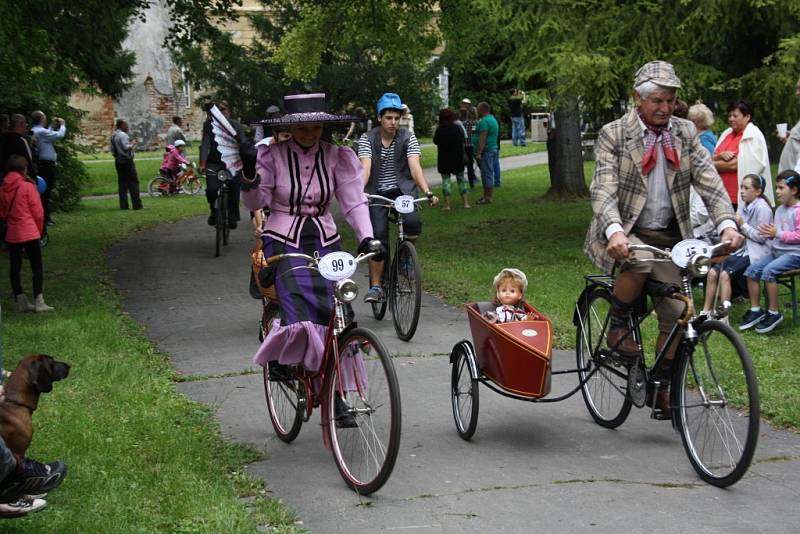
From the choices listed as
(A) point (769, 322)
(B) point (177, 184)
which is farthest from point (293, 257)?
(B) point (177, 184)

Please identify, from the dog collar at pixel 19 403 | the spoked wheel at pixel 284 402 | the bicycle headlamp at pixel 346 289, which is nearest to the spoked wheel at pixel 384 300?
the spoked wheel at pixel 284 402

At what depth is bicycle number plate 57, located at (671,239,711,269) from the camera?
19.8 feet

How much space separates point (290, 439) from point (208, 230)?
1389 centimetres

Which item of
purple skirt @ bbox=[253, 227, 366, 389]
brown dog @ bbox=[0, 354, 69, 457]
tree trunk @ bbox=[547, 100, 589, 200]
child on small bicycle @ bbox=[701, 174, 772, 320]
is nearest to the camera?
brown dog @ bbox=[0, 354, 69, 457]

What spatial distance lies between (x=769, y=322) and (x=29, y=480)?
22.4 feet

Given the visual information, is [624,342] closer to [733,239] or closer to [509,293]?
[509,293]

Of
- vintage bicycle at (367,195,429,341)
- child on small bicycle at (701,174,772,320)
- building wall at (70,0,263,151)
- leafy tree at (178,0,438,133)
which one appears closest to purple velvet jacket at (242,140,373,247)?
vintage bicycle at (367,195,429,341)

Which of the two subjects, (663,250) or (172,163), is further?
(172,163)

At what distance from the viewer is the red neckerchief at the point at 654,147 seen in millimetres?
6582

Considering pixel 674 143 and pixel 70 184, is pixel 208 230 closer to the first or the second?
pixel 70 184

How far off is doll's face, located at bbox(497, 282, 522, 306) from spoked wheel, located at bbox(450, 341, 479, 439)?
34cm

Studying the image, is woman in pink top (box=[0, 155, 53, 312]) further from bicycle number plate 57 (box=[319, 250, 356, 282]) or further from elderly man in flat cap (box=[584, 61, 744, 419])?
elderly man in flat cap (box=[584, 61, 744, 419])

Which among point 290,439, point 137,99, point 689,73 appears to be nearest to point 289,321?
point 290,439

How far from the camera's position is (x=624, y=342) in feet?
22.2
